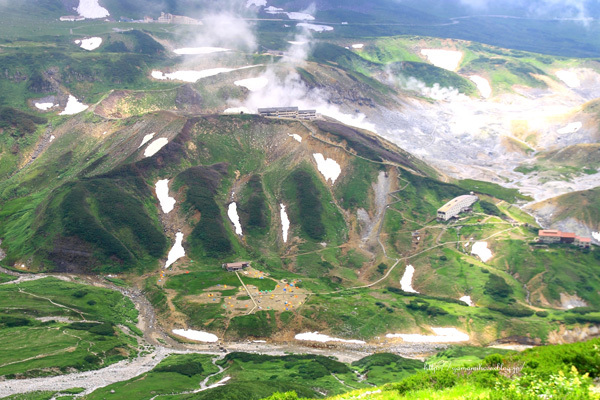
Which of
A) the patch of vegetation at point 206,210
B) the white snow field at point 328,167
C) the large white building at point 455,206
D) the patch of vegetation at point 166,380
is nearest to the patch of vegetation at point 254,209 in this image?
the patch of vegetation at point 206,210

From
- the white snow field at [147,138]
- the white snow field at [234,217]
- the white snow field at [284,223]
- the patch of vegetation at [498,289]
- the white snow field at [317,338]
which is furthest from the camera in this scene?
the white snow field at [147,138]

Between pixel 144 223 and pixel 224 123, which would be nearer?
pixel 144 223

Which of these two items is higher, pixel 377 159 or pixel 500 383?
pixel 500 383

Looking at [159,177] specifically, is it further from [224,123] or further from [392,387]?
[392,387]

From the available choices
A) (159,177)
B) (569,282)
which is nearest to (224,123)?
(159,177)

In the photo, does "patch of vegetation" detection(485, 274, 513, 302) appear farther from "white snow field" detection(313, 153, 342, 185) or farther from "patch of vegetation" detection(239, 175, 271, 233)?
"white snow field" detection(313, 153, 342, 185)

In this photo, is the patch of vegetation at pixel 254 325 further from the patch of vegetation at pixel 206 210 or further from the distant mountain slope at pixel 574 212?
the distant mountain slope at pixel 574 212
